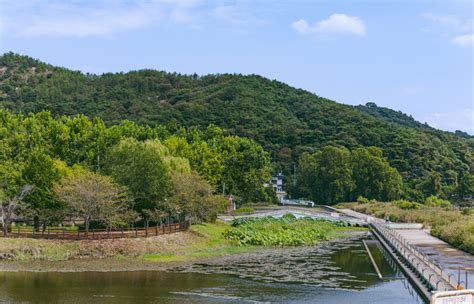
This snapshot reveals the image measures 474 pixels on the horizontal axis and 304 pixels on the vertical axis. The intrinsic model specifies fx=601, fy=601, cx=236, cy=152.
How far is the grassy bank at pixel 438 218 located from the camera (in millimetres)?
53250

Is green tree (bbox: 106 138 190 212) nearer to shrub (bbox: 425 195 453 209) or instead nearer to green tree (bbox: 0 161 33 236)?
green tree (bbox: 0 161 33 236)

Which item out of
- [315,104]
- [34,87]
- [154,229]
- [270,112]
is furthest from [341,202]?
[34,87]

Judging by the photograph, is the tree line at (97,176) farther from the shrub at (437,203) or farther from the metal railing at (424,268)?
the shrub at (437,203)


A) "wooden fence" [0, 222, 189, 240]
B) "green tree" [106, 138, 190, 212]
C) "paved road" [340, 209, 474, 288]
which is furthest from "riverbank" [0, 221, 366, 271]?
"paved road" [340, 209, 474, 288]

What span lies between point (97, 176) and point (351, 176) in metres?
79.4

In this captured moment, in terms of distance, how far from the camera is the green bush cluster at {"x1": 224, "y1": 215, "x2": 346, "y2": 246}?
2292 inches

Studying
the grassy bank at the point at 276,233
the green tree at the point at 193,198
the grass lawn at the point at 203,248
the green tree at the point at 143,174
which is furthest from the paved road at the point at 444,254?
the green tree at the point at 143,174

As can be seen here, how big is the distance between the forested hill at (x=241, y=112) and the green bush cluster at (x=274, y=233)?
55633mm

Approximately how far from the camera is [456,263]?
41.9 meters

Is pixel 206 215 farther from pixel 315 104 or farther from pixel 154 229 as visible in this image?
pixel 315 104

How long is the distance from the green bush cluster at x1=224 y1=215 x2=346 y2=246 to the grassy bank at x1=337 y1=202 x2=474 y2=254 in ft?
36.0

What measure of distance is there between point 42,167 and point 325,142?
103178 millimetres

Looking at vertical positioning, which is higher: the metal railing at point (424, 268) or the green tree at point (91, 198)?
the green tree at point (91, 198)

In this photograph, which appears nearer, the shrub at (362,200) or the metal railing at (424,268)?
the metal railing at (424,268)
